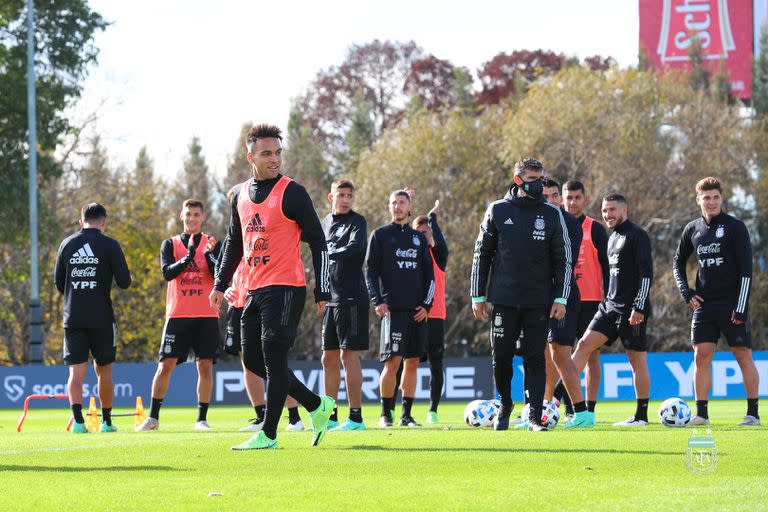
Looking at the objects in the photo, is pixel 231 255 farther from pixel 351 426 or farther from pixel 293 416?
pixel 293 416

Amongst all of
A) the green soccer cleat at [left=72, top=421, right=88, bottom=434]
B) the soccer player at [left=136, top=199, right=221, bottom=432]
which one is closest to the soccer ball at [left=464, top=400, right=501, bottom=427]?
the soccer player at [left=136, top=199, right=221, bottom=432]

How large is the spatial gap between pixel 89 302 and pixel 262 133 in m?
5.13

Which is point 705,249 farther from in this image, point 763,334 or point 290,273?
point 763,334

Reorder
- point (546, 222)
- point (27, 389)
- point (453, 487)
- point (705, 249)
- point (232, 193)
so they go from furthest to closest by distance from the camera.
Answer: point (27, 389) < point (705, 249) < point (546, 222) < point (232, 193) < point (453, 487)

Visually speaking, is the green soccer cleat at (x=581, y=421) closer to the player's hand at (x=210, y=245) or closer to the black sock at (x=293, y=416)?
the black sock at (x=293, y=416)

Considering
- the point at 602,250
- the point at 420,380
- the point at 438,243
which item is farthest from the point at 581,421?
the point at 420,380

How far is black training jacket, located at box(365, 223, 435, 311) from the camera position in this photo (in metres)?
14.0

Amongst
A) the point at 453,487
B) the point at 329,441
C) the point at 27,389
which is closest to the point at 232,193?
the point at 329,441

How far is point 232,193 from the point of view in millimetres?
10008

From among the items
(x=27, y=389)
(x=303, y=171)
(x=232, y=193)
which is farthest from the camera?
(x=303, y=171)

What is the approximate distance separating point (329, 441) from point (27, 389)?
19.2 m

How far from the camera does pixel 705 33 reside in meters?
67.4

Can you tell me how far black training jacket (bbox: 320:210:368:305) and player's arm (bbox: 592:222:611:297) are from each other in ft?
8.62

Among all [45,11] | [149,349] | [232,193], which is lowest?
[149,349]
